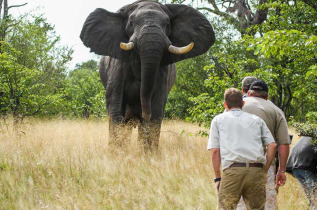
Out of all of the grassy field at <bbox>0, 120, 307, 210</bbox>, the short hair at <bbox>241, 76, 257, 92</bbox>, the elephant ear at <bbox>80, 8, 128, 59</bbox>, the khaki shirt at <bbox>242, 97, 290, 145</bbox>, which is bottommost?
the grassy field at <bbox>0, 120, 307, 210</bbox>

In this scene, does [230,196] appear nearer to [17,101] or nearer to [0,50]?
[17,101]

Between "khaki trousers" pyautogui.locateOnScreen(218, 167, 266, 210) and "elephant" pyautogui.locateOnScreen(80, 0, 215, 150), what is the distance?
4.21 metres

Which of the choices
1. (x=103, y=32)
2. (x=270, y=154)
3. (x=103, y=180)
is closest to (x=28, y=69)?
(x=103, y=32)

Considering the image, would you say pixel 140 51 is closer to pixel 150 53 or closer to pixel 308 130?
pixel 150 53

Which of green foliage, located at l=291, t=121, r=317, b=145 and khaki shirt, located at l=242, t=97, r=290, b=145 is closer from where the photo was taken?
khaki shirt, located at l=242, t=97, r=290, b=145

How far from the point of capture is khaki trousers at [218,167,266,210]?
443 cm

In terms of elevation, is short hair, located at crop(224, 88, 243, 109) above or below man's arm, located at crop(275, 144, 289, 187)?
above

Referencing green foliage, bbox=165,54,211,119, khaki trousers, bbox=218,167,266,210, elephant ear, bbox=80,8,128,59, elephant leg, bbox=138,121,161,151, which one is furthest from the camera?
green foliage, bbox=165,54,211,119

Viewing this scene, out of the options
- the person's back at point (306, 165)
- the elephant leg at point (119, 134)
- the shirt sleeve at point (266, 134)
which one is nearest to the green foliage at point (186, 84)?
the elephant leg at point (119, 134)

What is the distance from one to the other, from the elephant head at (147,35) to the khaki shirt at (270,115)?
339 centimetres

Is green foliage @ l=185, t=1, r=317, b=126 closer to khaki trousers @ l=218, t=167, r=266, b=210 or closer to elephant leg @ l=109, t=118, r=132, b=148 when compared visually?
elephant leg @ l=109, t=118, r=132, b=148

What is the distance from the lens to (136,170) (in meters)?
7.38

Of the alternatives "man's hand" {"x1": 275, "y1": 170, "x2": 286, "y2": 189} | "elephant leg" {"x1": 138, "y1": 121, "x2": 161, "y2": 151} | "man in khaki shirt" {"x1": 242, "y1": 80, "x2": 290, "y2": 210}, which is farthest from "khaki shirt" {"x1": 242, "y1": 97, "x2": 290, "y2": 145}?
"elephant leg" {"x1": 138, "y1": 121, "x2": 161, "y2": 151}

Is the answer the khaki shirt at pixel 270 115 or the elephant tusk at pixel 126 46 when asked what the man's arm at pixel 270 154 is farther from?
the elephant tusk at pixel 126 46
